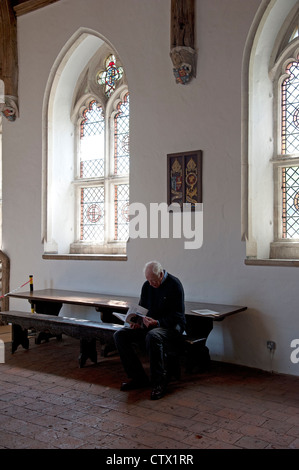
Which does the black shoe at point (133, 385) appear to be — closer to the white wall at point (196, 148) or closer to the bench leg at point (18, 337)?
the white wall at point (196, 148)

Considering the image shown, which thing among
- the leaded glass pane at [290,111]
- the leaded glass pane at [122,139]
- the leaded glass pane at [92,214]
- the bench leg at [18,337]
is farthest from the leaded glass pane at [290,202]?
the bench leg at [18,337]

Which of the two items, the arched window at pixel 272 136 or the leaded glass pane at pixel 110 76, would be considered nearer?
the arched window at pixel 272 136

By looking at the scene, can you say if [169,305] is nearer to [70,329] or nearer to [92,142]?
[70,329]

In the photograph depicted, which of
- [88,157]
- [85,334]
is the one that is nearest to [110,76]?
[88,157]

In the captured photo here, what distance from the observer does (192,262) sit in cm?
582

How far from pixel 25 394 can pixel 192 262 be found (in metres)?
2.46

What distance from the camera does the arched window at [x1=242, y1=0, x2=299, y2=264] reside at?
543cm

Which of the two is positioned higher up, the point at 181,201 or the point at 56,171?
the point at 56,171

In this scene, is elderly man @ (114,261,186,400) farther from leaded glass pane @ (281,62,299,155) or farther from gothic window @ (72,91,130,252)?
gothic window @ (72,91,130,252)

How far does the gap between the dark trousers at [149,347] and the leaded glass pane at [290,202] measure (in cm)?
196

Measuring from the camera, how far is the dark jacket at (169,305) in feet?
15.1

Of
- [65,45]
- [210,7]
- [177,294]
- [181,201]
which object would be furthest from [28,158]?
[177,294]

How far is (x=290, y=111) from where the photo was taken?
221 inches

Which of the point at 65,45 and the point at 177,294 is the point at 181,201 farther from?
the point at 65,45
